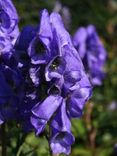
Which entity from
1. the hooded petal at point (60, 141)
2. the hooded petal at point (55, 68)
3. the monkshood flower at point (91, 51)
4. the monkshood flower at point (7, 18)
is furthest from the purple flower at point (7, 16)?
the monkshood flower at point (91, 51)

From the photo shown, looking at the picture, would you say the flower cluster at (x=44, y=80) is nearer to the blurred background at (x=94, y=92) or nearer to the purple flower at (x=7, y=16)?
the purple flower at (x=7, y=16)

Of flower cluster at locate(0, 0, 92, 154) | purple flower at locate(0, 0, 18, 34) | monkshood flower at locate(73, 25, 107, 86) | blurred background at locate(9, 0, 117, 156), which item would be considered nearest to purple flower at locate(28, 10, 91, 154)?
flower cluster at locate(0, 0, 92, 154)

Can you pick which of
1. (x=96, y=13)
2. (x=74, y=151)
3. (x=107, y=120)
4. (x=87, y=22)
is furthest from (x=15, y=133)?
(x=87, y=22)

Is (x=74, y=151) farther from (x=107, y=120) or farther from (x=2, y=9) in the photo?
(x=2, y=9)

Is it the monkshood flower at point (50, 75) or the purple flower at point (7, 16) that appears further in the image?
→ the purple flower at point (7, 16)

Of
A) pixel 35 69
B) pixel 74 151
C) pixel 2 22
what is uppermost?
pixel 2 22

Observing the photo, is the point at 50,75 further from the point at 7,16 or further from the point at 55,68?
the point at 7,16

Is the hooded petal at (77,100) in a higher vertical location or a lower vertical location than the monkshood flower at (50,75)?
lower
